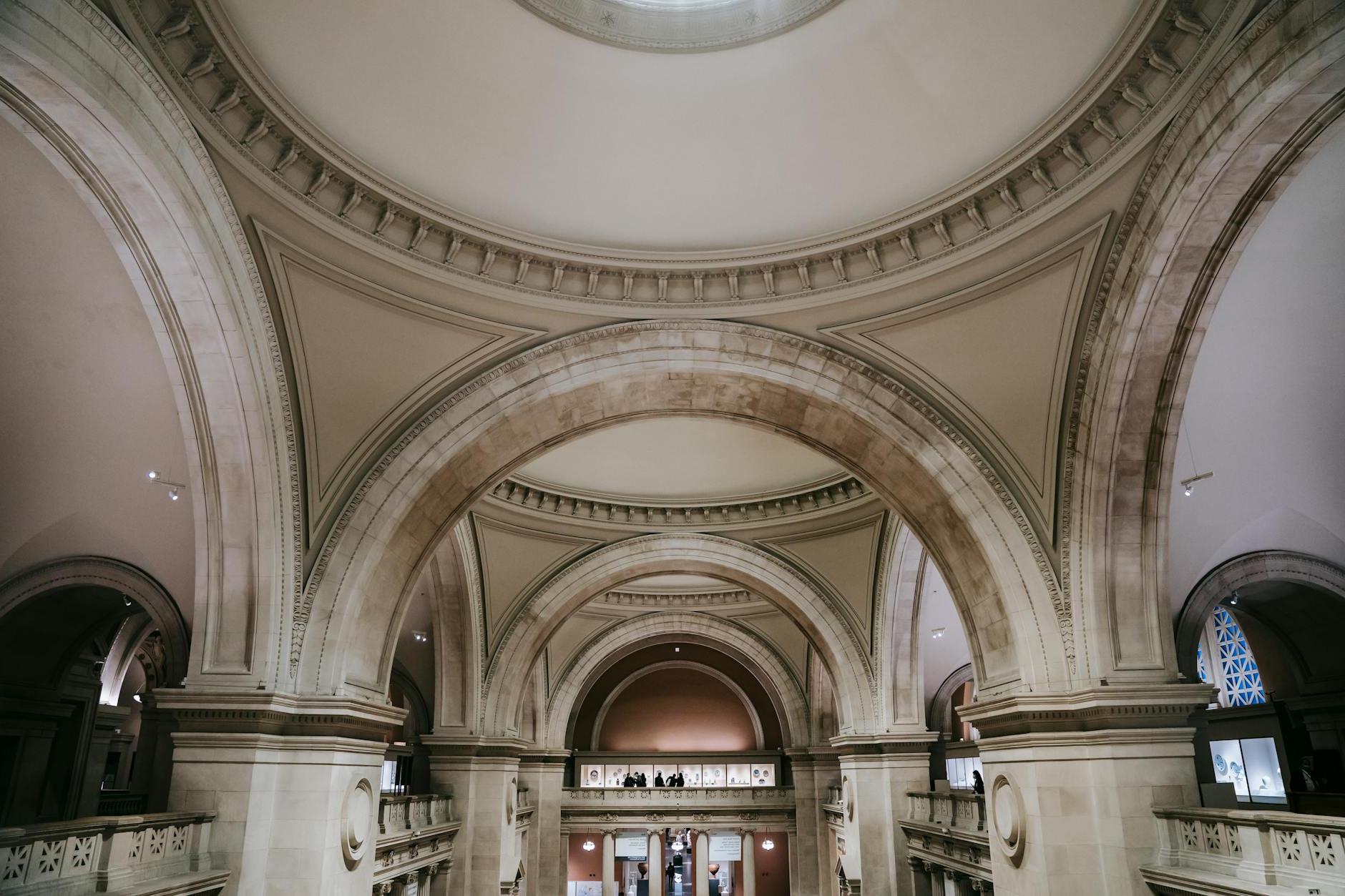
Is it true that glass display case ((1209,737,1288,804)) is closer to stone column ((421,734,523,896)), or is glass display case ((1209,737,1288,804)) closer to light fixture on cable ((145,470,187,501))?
stone column ((421,734,523,896))

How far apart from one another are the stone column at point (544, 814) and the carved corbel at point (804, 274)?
49.1 ft

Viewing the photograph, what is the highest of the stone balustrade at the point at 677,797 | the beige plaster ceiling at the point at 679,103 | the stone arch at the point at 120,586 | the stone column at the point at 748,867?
the beige plaster ceiling at the point at 679,103

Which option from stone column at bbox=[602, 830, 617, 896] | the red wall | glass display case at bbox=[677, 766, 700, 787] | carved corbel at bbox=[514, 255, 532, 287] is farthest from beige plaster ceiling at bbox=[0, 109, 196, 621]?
glass display case at bbox=[677, 766, 700, 787]

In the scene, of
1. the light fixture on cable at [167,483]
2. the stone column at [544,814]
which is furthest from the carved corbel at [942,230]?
the stone column at [544,814]

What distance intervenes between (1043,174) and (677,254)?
3658 mm

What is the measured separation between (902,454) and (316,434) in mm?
6100

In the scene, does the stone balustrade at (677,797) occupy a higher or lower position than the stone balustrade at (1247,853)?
lower

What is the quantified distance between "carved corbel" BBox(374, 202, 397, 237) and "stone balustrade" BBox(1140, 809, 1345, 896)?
28.4 feet

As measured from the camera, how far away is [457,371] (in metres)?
9.23

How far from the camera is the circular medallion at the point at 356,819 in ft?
27.2

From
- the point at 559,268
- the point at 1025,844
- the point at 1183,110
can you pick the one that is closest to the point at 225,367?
the point at 559,268

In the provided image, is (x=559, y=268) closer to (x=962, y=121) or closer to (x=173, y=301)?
(x=173, y=301)

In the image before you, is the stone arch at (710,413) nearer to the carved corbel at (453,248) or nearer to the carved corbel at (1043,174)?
the carved corbel at (453,248)

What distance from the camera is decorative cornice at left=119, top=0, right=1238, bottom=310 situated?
250 inches
